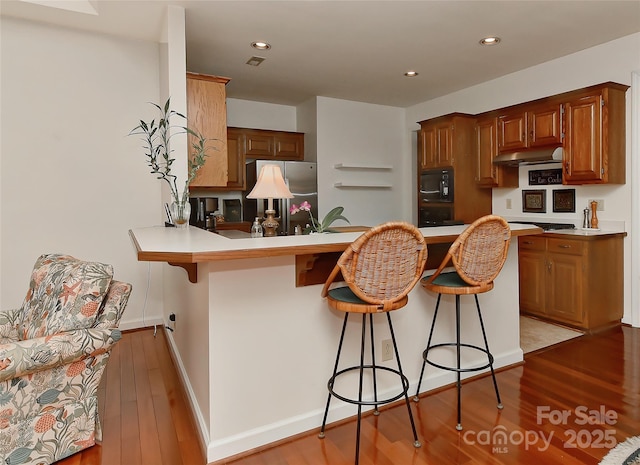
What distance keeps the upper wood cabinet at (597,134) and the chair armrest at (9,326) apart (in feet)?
15.0

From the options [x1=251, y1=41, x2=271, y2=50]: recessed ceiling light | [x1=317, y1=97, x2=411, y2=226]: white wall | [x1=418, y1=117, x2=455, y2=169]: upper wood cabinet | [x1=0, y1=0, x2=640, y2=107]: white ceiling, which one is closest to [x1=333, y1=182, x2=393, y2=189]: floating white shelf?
[x1=317, y1=97, x2=411, y2=226]: white wall

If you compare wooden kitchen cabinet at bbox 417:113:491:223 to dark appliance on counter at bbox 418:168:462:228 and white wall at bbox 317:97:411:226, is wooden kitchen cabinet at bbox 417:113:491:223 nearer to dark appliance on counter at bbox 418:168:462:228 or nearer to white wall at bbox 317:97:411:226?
dark appliance on counter at bbox 418:168:462:228

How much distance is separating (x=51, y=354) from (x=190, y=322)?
28.8 inches

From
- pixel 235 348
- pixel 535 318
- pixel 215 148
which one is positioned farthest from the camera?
pixel 535 318

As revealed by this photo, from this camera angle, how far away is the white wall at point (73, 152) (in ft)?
10.5

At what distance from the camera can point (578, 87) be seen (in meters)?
3.95

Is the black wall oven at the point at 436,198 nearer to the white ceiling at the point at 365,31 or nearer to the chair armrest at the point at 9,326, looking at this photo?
the white ceiling at the point at 365,31

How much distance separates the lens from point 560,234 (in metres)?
3.67

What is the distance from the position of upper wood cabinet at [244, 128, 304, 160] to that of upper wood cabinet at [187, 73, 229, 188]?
185 cm

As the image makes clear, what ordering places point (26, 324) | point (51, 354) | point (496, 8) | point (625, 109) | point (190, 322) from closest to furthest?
point (51, 354)
point (26, 324)
point (190, 322)
point (496, 8)
point (625, 109)

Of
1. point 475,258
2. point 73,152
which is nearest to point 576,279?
point 475,258

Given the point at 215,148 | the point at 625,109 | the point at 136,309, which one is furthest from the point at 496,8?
the point at 136,309

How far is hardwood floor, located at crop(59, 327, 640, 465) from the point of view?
1815mm

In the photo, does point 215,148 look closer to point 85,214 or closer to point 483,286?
point 85,214
